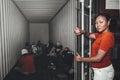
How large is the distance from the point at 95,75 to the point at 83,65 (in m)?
0.17

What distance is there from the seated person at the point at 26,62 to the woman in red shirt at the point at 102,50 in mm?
3709

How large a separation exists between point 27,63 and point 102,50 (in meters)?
4.09

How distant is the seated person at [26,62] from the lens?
5879 mm

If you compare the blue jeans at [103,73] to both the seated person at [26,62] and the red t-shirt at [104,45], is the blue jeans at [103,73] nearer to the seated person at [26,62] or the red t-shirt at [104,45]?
the red t-shirt at [104,45]

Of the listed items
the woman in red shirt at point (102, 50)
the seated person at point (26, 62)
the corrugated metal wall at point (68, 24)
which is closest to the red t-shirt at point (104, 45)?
the woman in red shirt at point (102, 50)

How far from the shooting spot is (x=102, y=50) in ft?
7.14

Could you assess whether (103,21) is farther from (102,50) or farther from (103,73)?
(103,73)

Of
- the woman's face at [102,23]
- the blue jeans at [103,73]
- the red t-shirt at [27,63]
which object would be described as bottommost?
the red t-shirt at [27,63]

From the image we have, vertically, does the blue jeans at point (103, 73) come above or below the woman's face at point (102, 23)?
below

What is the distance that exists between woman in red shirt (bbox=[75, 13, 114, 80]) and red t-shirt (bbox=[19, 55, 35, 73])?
3747 mm

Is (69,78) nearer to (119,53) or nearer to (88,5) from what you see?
(119,53)

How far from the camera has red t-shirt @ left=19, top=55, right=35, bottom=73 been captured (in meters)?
5.91

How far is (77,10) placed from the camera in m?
2.41

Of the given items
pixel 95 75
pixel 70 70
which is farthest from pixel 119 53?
pixel 70 70
